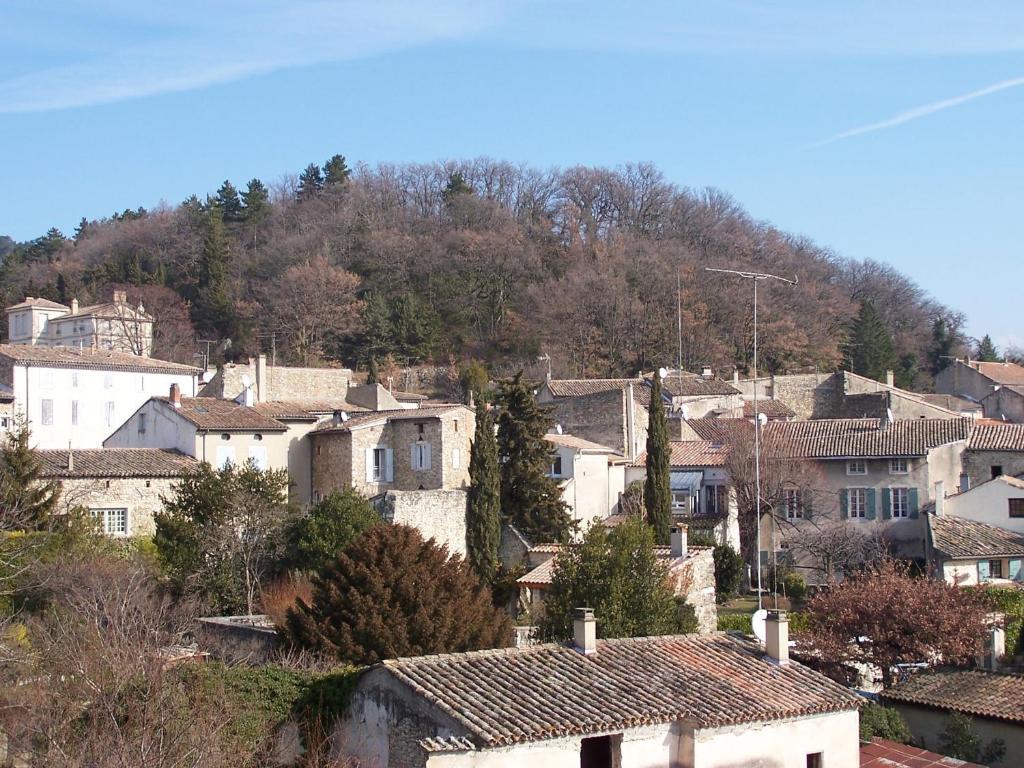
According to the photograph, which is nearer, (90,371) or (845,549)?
(845,549)

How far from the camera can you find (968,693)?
851 inches

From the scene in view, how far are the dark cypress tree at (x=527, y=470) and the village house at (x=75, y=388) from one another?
1966 centimetres

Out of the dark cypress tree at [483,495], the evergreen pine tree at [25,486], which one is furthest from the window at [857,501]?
the evergreen pine tree at [25,486]

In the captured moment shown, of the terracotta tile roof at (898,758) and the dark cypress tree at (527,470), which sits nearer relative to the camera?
the terracotta tile roof at (898,758)

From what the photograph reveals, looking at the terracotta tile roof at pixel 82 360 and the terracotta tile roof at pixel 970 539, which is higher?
the terracotta tile roof at pixel 82 360

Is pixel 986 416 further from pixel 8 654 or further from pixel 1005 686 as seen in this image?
pixel 8 654

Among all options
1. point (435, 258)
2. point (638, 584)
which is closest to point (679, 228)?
point (435, 258)

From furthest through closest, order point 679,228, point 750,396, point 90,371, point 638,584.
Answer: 1. point 679,228
2. point 750,396
3. point 90,371
4. point 638,584

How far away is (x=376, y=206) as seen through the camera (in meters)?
86.2

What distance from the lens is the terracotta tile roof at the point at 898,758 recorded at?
17.6 m

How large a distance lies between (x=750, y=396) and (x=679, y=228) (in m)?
24.2

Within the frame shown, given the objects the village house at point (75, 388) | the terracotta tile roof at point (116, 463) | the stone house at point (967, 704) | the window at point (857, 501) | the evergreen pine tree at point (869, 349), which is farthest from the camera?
the evergreen pine tree at point (869, 349)

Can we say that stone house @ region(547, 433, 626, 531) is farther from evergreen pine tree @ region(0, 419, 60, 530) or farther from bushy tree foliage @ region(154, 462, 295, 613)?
evergreen pine tree @ region(0, 419, 60, 530)

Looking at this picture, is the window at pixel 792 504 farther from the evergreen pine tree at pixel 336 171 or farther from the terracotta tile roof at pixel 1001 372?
the evergreen pine tree at pixel 336 171
